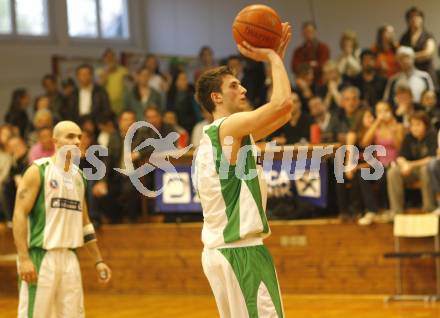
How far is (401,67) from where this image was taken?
1137cm

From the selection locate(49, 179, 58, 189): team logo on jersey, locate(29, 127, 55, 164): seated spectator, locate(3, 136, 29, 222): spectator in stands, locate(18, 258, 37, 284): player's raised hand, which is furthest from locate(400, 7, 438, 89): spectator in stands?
locate(18, 258, 37, 284): player's raised hand

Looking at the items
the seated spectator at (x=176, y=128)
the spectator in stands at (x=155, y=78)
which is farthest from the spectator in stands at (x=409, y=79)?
the spectator in stands at (x=155, y=78)

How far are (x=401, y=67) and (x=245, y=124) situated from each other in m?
7.57

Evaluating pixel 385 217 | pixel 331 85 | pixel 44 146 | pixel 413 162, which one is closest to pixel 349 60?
pixel 331 85

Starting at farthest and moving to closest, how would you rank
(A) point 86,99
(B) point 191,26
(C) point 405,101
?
(B) point 191,26 < (A) point 86,99 < (C) point 405,101

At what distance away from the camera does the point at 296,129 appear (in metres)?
10.7

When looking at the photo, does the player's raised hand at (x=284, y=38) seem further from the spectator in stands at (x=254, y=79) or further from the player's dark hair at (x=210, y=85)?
the spectator in stands at (x=254, y=79)

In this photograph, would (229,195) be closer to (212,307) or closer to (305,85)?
(212,307)

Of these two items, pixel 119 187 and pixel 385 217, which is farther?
pixel 119 187

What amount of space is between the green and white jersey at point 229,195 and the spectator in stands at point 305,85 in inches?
284

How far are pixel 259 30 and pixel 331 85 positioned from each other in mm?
7566

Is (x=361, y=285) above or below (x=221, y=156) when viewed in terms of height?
below

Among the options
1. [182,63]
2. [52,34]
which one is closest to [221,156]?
[182,63]

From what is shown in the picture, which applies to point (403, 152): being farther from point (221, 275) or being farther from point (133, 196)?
point (221, 275)
